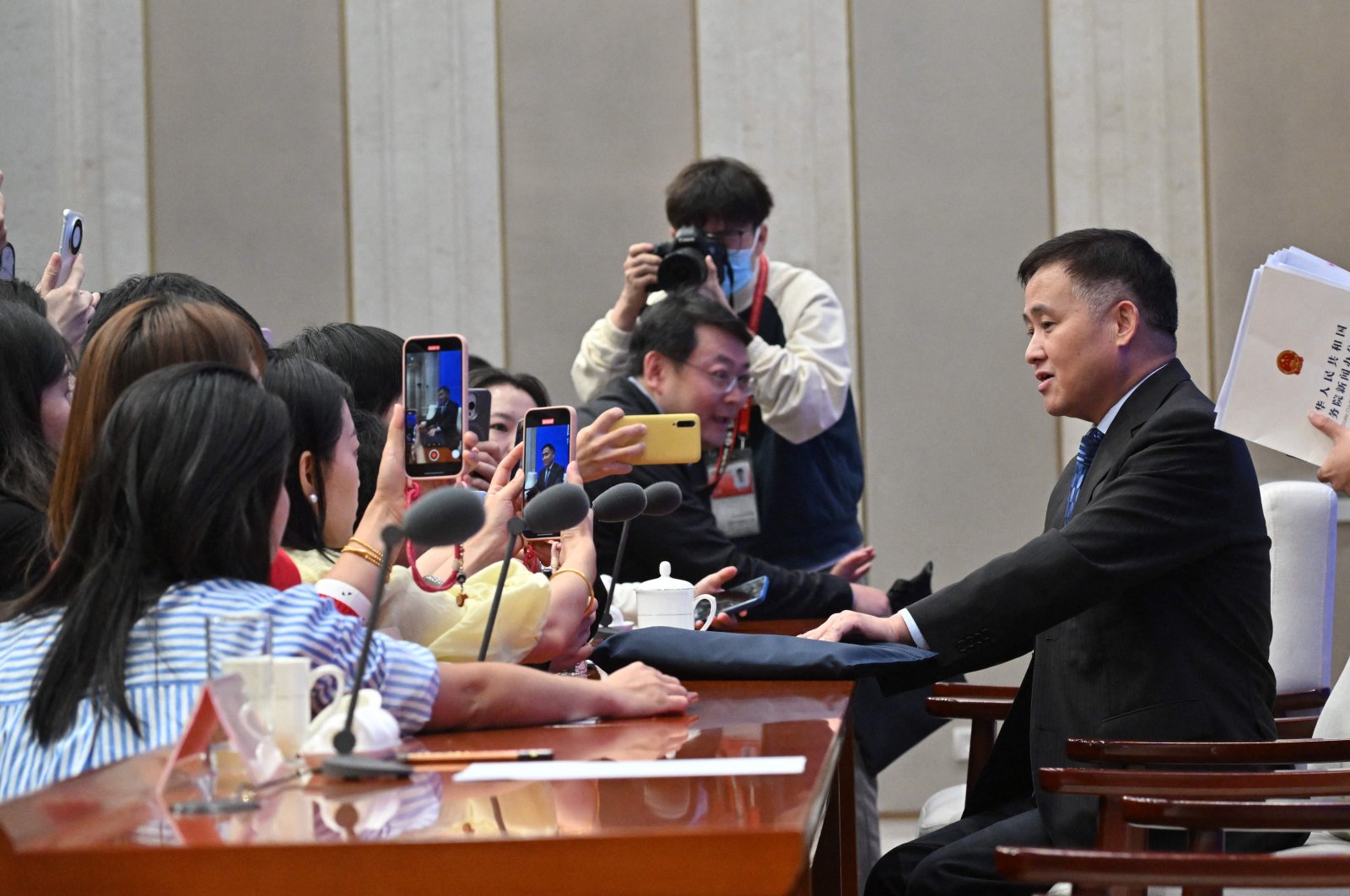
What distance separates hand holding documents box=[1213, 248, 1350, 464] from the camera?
7.29 ft

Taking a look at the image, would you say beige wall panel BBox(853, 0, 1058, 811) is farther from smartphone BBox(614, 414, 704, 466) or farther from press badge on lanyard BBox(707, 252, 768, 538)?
smartphone BBox(614, 414, 704, 466)

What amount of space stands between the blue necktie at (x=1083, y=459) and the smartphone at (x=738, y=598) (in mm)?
578

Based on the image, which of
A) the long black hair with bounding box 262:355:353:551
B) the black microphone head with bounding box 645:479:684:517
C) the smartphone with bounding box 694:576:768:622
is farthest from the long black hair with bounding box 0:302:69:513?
the smartphone with bounding box 694:576:768:622

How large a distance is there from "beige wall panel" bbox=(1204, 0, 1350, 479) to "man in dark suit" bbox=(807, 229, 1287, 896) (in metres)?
2.63

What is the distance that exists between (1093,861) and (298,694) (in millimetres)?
743

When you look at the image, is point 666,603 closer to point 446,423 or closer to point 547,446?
point 547,446

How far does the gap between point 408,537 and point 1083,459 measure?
1.58 m

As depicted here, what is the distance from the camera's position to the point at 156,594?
1364 mm

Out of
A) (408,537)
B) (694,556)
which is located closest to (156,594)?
(408,537)

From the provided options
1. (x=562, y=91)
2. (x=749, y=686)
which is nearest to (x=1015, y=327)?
(x=562, y=91)

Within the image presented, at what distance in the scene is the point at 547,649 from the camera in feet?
6.55

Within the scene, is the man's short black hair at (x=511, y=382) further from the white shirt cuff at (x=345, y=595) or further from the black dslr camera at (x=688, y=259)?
the white shirt cuff at (x=345, y=595)

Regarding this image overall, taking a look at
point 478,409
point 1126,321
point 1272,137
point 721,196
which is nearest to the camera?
point 1126,321

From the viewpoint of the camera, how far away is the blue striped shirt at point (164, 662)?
4.31 ft
